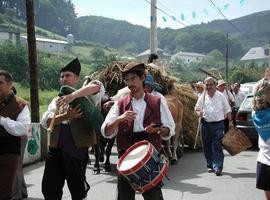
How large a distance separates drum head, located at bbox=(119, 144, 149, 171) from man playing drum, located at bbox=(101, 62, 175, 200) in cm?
19

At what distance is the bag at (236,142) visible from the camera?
28.6 ft

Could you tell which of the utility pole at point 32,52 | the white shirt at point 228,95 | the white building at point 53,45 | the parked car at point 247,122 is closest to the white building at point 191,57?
the white building at point 53,45

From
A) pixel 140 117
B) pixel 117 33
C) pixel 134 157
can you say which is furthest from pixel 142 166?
pixel 117 33

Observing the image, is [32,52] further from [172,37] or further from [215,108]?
[172,37]

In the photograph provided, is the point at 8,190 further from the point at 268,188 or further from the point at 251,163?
the point at 251,163

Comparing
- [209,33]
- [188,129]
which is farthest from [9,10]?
[188,129]

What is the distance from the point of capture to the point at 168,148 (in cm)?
998

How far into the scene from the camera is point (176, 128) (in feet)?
34.3

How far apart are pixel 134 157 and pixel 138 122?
368mm

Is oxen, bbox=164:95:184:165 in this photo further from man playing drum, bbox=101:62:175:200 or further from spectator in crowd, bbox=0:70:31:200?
man playing drum, bbox=101:62:175:200

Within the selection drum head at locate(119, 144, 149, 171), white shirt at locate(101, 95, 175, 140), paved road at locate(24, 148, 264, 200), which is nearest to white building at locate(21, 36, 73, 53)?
paved road at locate(24, 148, 264, 200)

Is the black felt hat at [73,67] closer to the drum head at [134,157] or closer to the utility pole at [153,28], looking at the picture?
the drum head at [134,157]

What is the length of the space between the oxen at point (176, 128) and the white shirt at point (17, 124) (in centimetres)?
476

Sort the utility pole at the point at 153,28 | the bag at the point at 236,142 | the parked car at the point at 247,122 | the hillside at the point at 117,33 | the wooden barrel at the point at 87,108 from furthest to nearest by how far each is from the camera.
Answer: the hillside at the point at 117,33
the utility pole at the point at 153,28
the parked car at the point at 247,122
the bag at the point at 236,142
the wooden barrel at the point at 87,108
